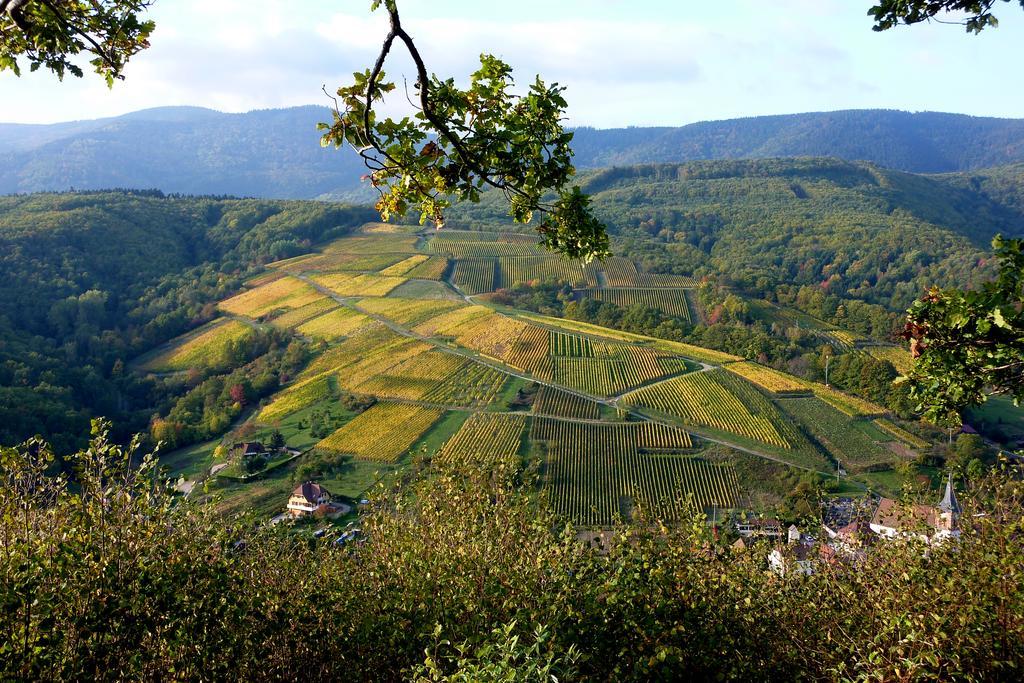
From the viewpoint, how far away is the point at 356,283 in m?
88.3

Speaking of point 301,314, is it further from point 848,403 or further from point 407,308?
point 848,403

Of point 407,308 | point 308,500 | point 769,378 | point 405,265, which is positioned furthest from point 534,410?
point 405,265

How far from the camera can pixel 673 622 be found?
8.35 m

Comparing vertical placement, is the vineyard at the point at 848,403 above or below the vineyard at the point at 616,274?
below

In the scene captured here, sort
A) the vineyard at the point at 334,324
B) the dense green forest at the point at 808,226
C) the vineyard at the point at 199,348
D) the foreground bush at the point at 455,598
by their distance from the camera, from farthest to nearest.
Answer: the dense green forest at the point at 808,226
the vineyard at the point at 199,348
the vineyard at the point at 334,324
the foreground bush at the point at 455,598

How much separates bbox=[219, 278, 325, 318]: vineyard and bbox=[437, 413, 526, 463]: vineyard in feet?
136

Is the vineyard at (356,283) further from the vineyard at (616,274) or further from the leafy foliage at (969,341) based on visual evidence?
the leafy foliage at (969,341)

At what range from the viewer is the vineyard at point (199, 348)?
74.1 meters

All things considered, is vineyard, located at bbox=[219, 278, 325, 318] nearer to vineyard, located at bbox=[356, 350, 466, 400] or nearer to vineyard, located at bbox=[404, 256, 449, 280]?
vineyard, located at bbox=[404, 256, 449, 280]

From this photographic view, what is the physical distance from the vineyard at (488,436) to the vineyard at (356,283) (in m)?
36.9

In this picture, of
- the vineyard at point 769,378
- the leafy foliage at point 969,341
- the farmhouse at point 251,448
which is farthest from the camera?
the vineyard at point 769,378

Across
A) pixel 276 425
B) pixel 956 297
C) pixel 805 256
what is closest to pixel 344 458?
→ pixel 276 425

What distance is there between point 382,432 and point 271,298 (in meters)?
44.7

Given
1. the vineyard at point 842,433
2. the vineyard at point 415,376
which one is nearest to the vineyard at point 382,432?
the vineyard at point 415,376
